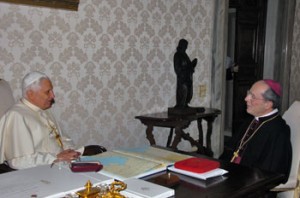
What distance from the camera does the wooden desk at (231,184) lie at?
1.48 m

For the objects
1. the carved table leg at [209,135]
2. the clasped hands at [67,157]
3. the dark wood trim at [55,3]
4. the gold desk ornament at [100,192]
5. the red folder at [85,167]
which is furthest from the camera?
the carved table leg at [209,135]

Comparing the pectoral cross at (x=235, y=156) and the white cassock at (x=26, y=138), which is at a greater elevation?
the white cassock at (x=26, y=138)

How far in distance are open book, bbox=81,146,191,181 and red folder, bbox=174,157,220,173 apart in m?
0.06

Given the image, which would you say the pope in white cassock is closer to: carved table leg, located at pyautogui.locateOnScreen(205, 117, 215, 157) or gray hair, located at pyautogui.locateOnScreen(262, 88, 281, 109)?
gray hair, located at pyautogui.locateOnScreen(262, 88, 281, 109)

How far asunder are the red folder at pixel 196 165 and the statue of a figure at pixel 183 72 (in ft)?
5.84

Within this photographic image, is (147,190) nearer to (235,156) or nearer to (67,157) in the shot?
(67,157)

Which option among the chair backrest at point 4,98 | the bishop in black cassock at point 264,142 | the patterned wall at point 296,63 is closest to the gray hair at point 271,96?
the bishop in black cassock at point 264,142

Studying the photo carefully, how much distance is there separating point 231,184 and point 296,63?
162 inches

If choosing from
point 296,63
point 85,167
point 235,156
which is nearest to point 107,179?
point 85,167

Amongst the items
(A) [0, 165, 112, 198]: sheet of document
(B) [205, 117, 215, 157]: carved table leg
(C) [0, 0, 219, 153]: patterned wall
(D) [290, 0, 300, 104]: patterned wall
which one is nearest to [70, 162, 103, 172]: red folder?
(A) [0, 165, 112, 198]: sheet of document

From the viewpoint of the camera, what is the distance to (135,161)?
1.78m

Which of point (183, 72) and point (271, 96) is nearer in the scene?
point (271, 96)

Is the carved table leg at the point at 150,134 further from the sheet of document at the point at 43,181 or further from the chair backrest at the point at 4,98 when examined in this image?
the sheet of document at the point at 43,181

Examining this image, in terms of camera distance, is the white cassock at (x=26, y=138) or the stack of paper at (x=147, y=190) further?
the white cassock at (x=26, y=138)
